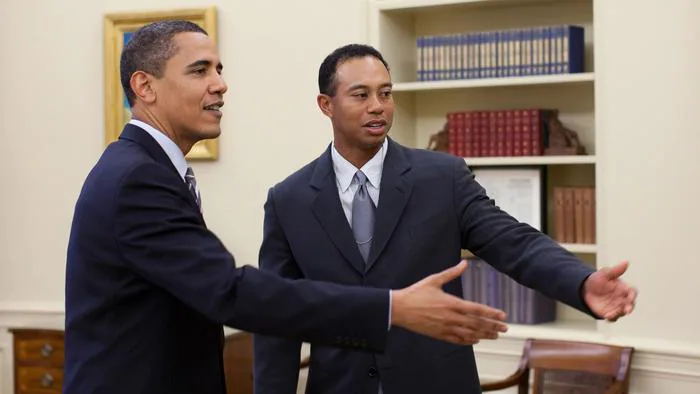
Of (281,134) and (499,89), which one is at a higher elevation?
(499,89)

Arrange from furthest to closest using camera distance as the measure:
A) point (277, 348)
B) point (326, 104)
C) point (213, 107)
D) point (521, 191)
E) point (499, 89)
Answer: point (499, 89)
point (521, 191)
point (326, 104)
point (277, 348)
point (213, 107)

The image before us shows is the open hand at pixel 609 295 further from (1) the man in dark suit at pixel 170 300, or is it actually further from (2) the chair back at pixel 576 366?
(2) the chair back at pixel 576 366

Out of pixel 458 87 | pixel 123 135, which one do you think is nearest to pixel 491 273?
pixel 458 87

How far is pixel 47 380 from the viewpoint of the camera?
560 cm

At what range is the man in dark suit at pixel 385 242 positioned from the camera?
2770 mm

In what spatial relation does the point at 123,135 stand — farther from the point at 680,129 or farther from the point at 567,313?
the point at 567,313

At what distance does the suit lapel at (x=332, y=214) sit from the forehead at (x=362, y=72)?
31 centimetres

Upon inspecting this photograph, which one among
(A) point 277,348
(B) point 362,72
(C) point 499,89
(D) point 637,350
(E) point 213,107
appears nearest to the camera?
(E) point 213,107

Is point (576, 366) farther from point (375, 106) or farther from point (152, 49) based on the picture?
point (152, 49)

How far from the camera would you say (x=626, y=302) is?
2.42m

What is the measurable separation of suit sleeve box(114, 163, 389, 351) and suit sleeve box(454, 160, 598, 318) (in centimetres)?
72

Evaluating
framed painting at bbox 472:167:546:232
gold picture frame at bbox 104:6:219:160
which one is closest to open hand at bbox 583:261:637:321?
framed painting at bbox 472:167:546:232

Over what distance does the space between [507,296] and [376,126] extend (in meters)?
2.15

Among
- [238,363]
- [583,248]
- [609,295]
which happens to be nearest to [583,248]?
[583,248]
